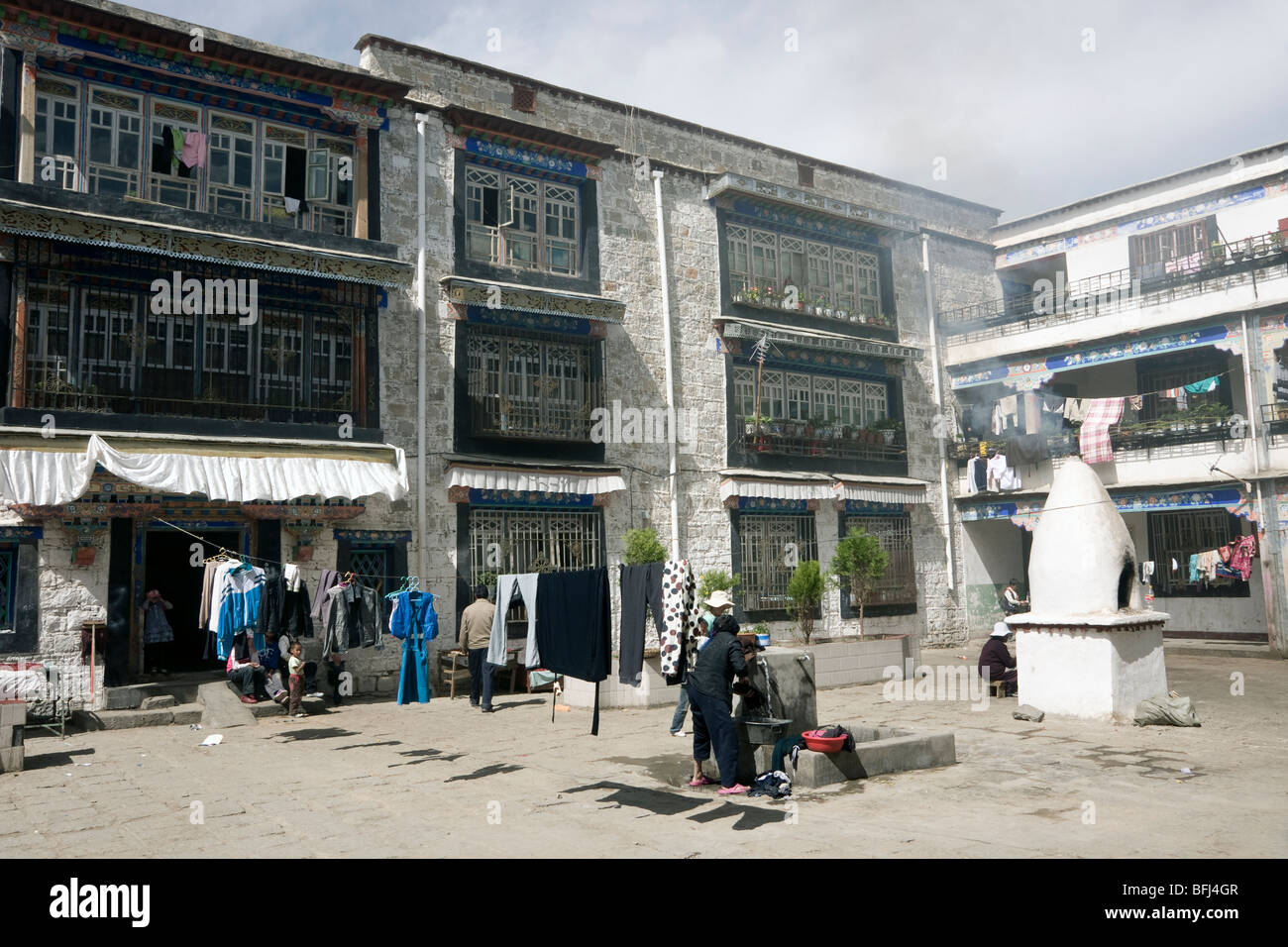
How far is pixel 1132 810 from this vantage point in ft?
25.6

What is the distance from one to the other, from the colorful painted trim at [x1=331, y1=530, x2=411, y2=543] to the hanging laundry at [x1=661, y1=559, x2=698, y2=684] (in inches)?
334

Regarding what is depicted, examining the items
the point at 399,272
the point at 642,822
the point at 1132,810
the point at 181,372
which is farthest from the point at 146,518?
the point at 1132,810

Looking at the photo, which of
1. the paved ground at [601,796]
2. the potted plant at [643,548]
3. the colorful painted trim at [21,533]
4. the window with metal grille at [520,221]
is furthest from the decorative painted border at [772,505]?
the colorful painted trim at [21,533]

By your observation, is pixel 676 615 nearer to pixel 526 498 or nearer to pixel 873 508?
pixel 526 498

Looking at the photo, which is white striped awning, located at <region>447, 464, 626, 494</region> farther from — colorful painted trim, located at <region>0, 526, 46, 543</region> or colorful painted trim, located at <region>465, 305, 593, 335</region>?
colorful painted trim, located at <region>0, 526, 46, 543</region>

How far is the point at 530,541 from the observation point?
1858 centimetres

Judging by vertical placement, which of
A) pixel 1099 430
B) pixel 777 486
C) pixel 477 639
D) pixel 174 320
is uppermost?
pixel 174 320

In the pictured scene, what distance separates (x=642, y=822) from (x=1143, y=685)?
8.17 meters

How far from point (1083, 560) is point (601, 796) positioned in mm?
7722

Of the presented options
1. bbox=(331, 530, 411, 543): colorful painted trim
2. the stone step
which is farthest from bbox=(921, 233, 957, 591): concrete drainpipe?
the stone step

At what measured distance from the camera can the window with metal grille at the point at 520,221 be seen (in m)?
18.8

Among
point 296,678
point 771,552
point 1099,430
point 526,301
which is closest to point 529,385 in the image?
point 526,301

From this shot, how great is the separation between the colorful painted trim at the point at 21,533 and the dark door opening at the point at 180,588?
85.8 inches
